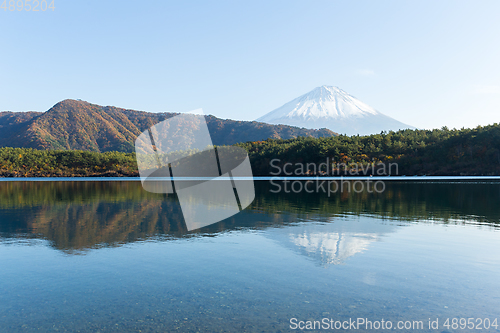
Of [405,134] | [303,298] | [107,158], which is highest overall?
[405,134]

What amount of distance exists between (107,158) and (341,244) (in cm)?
12221

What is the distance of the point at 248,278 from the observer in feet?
26.6

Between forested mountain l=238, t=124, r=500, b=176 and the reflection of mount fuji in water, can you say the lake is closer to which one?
the reflection of mount fuji in water

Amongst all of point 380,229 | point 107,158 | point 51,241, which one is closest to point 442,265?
point 380,229

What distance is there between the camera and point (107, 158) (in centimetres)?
12300

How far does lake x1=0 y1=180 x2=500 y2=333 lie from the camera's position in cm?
598

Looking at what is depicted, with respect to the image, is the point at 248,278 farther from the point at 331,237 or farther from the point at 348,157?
the point at 348,157

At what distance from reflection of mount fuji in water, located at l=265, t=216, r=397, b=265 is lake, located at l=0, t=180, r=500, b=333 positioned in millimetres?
39

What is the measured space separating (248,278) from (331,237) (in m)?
5.45

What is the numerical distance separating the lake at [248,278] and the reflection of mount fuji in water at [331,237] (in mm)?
39

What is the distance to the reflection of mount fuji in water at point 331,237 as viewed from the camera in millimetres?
10441

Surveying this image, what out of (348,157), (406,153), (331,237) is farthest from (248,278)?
(406,153)

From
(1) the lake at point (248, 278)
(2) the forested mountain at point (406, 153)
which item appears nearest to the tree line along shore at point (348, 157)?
(2) the forested mountain at point (406, 153)

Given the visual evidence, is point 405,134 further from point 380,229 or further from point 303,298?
point 303,298
